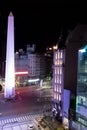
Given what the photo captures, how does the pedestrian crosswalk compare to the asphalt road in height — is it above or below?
below

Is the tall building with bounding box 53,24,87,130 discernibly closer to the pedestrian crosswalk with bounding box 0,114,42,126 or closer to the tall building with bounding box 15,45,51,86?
the pedestrian crosswalk with bounding box 0,114,42,126

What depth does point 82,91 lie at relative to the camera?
3672 centimetres

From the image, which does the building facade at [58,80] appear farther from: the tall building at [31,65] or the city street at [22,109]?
the tall building at [31,65]

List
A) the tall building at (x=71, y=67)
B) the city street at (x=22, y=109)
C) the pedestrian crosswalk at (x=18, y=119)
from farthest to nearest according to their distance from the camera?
the city street at (x=22, y=109) → the pedestrian crosswalk at (x=18, y=119) → the tall building at (x=71, y=67)

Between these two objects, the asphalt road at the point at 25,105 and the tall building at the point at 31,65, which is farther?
the tall building at the point at 31,65

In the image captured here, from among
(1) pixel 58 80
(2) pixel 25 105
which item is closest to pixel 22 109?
(2) pixel 25 105

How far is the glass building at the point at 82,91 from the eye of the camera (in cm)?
3542

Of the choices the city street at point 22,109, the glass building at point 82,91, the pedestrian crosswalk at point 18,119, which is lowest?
the pedestrian crosswalk at point 18,119

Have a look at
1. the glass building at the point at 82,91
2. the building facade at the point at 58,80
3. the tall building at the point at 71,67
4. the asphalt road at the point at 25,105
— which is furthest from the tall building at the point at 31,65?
the glass building at the point at 82,91

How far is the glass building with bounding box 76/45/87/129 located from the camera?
35422 millimetres

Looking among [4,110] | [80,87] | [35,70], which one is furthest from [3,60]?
[80,87]

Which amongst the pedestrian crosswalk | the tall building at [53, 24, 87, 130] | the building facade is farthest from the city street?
the tall building at [53, 24, 87, 130]

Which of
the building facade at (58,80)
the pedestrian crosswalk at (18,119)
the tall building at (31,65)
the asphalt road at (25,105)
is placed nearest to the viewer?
the pedestrian crosswalk at (18,119)

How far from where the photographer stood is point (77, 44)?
43875mm
